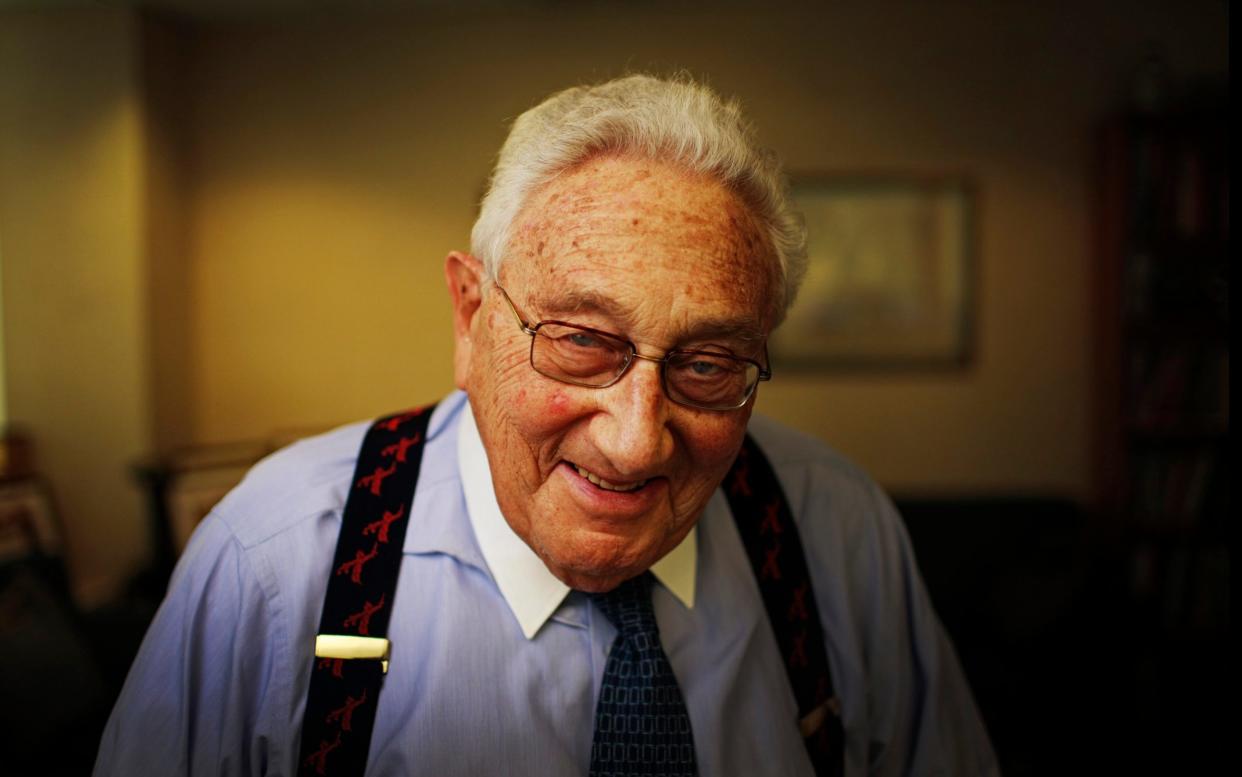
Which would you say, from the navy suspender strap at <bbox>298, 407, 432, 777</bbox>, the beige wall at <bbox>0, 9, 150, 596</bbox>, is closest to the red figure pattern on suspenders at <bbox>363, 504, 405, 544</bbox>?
the navy suspender strap at <bbox>298, 407, 432, 777</bbox>

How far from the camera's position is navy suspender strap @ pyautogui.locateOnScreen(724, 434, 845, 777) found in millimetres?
986

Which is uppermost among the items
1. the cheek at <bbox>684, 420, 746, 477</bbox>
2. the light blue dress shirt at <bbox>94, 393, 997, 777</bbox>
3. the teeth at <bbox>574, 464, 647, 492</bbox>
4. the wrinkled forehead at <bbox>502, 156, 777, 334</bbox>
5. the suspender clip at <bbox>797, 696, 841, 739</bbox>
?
the wrinkled forehead at <bbox>502, 156, 777, 334</bbox>

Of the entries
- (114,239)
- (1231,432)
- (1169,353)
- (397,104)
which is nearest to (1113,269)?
(1169,353)

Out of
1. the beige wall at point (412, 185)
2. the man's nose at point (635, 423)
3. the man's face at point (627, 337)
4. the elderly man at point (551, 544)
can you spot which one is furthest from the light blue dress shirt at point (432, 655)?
the beige wall at point (412, 185)

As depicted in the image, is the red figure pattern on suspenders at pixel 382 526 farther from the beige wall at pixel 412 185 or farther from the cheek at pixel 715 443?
the beige wall at pixel 412 185

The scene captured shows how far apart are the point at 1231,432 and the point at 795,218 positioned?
17.6 inches

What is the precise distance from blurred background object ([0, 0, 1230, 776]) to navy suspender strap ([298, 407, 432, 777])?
299 centimetres

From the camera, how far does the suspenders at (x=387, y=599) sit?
2.74 feet

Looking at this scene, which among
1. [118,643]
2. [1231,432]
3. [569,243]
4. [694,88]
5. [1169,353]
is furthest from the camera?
[1169,353]

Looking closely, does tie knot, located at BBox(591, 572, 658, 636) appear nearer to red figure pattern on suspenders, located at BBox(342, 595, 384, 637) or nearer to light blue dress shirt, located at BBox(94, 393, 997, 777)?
light blue dress shirt, located at BBox(94, 393, 997, 777)

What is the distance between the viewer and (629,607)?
913 mm

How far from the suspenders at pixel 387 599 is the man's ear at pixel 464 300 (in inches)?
5.6

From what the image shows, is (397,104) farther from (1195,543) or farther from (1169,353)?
(1195,543)

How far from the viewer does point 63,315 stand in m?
4.03
